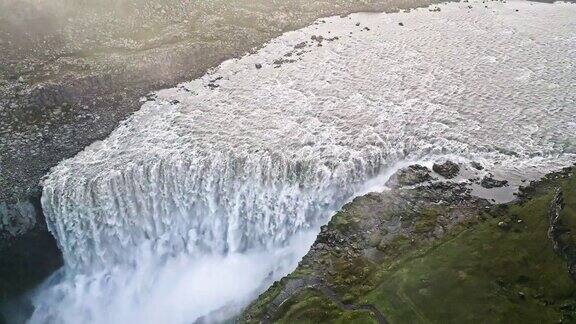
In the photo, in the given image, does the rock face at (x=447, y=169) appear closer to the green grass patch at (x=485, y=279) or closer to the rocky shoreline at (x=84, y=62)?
the green grass patch at (x=485, y=279)

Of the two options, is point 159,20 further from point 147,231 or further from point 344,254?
point 344,254

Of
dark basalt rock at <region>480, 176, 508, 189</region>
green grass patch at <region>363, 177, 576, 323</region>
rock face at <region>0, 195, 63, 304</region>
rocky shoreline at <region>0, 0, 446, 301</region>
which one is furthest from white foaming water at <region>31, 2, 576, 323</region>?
green grass patch at <region>363, 177, 576, 323</region>

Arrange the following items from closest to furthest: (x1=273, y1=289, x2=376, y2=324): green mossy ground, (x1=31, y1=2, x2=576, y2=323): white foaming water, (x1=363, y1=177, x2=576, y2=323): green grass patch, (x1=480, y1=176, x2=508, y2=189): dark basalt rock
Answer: (x1=363, y1=177, x2=576, y2=323): green grass patch < (x1=273, y1=289, x2=376, y2=324): green mossy ground < (x1=480, y1=176, x2=508, y2=189): dark basalt rock < (x1=31, y1=2, x2=576, y2=323): white foaming water

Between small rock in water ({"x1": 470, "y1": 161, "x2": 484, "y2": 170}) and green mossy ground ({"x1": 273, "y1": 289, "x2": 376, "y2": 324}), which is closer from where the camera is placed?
green mossy ground ({"x1": 273, "y1": 289, "x2": 376, "y2": 324})

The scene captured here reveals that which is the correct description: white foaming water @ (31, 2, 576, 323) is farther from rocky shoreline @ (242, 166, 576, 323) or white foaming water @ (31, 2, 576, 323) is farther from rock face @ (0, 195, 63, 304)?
rocky shoreline @ (242, 166, 576, 323)

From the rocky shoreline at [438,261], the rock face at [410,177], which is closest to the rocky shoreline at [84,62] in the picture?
the rocky shoreline at [438,261]

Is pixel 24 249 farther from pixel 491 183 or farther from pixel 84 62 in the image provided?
pixel 491 183
